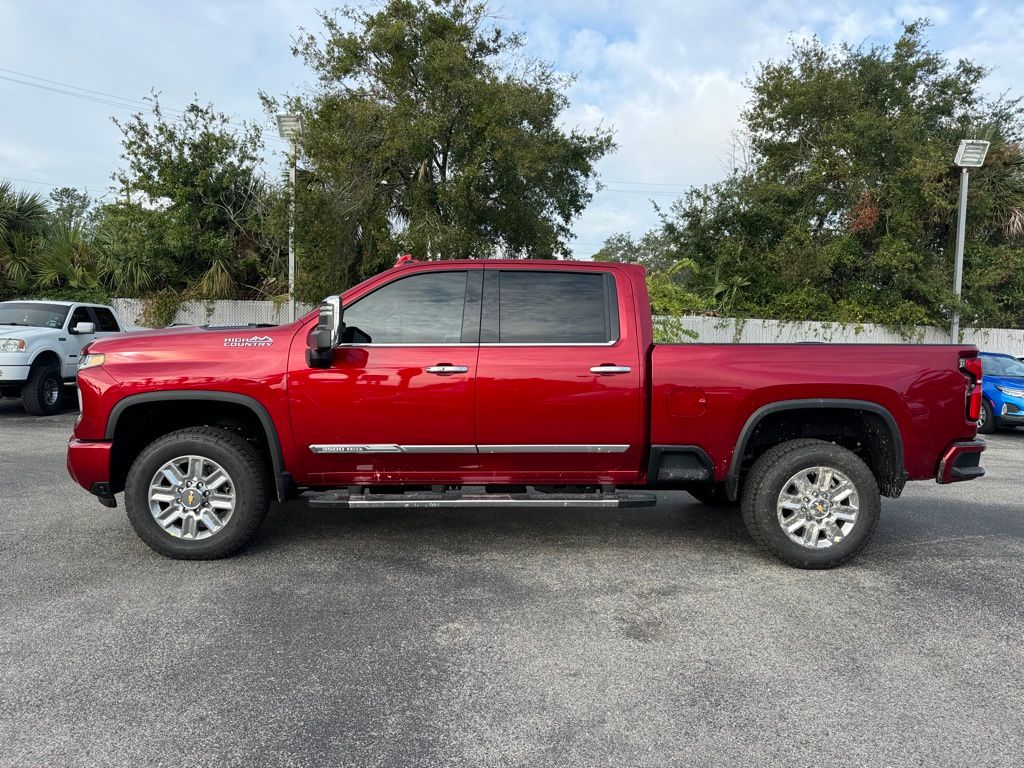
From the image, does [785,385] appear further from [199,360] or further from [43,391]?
[43,391]

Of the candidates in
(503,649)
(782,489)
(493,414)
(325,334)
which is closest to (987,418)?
(782,489)

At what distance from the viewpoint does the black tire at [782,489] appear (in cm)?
454

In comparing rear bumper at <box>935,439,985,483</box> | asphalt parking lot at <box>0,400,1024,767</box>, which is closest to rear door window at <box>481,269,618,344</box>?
asphalt parking lot at <box>0,400,1024,767</box>

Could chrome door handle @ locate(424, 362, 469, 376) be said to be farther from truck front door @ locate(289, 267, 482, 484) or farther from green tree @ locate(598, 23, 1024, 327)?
green tree @ locate(598, 23, 1024, 327)

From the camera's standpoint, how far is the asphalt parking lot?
268 cm

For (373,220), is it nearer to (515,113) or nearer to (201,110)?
(515,113)

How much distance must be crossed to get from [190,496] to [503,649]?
2.38 metres

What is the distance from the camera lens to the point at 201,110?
1991cm

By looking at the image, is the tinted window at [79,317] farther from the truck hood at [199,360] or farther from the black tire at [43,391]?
the truck hood at [199,360]

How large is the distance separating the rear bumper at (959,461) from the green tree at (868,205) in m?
17.8

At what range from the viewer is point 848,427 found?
190 inches

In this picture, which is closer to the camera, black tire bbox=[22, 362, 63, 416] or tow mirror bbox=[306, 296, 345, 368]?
tow mirror bbox=[306, 296, 345, 368]

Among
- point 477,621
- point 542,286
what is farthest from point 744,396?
point 477,621

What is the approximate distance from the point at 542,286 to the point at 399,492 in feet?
5.52
